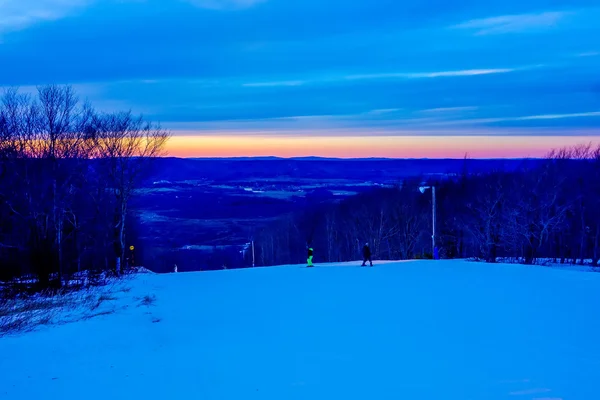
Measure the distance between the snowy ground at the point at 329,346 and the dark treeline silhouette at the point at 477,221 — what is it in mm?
27264

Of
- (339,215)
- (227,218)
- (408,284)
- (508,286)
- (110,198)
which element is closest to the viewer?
(508,286)

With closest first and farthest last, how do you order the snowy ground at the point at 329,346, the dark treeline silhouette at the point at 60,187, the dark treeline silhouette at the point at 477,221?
1. the snowy ground at the point at 329,346
2. the dark treeline silhouette at the point at 60,187
3. the dark treeline silhouette at the point at 477,221

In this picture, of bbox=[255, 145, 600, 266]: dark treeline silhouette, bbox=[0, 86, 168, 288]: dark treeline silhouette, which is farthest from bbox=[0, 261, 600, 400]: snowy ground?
bbox=[255, 145, 600, 266]: dark treeline silhouette

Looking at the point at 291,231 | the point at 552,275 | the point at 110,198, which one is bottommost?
the point at 291,231

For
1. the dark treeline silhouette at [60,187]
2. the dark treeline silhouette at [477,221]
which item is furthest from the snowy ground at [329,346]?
the dark treeline silhouette at [477,221]

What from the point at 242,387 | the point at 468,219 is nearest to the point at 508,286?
the point at 242,387

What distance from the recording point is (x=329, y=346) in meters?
11.1

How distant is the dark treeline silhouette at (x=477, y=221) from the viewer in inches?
2064

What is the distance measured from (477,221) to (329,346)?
1892 inches

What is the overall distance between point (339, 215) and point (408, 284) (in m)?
58.7

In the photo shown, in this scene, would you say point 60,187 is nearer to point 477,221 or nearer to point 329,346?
point 329,346

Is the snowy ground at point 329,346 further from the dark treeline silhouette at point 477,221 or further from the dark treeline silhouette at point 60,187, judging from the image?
the dark treeline silhouette at point 477,221

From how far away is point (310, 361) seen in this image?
10.1m

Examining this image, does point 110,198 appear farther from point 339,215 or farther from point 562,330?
point 339,215
